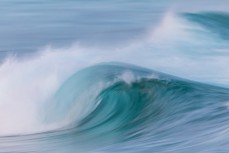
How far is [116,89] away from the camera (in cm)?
1321

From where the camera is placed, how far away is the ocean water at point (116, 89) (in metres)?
10.7

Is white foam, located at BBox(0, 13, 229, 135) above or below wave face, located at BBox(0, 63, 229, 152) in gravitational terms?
above

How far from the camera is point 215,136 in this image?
33.6 feet

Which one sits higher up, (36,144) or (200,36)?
(200,36)

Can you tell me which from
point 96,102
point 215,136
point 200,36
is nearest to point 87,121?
point 96,102

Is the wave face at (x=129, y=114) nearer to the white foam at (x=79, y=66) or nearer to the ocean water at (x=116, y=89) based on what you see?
→ the ocean water at (x=116, y=89)

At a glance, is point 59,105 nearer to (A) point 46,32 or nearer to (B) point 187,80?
(B) point 187,80

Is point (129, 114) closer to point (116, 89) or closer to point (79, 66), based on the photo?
point (116, 89)

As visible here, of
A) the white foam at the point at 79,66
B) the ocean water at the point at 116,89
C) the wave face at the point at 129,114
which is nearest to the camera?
the wave face at the point at 129,114

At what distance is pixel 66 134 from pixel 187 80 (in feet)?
11.2

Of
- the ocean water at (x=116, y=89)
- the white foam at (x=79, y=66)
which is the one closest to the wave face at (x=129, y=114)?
the ocean water at (x=116, y=89)

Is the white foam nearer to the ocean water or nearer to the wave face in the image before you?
the ocean water

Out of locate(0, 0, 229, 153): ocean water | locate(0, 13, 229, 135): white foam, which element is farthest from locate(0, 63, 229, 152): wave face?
locate(0, 13, 229, 135): white foam

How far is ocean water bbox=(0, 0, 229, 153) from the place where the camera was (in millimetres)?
10695
